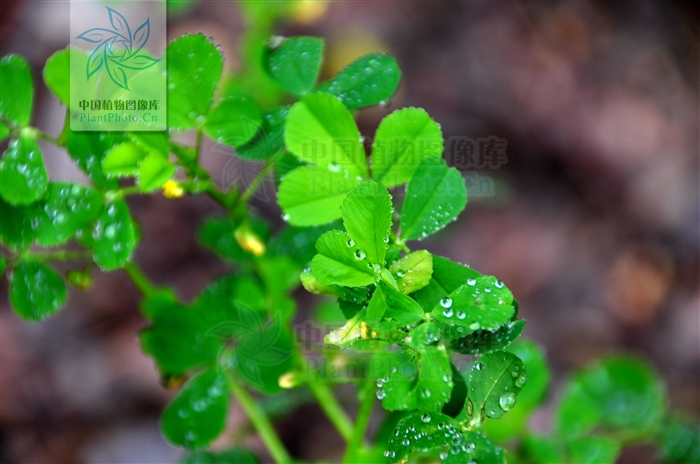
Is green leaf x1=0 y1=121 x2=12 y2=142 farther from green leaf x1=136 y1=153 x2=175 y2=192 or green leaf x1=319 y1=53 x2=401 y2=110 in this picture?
green leaf x1=319 y1=53 x2=401 y2=110

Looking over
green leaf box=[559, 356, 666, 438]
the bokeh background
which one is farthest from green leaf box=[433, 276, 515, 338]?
the bokeh background

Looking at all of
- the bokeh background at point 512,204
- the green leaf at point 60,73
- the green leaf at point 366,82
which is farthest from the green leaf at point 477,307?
the bokeh background at point 512,204

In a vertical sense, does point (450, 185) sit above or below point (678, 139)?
above

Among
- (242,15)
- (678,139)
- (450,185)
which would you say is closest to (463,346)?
(450,185)

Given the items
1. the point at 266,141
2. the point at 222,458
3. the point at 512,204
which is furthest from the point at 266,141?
the point at 512,204

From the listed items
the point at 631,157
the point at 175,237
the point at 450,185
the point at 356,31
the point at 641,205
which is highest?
the point at 450,185

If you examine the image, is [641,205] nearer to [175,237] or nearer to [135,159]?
[175,237]
